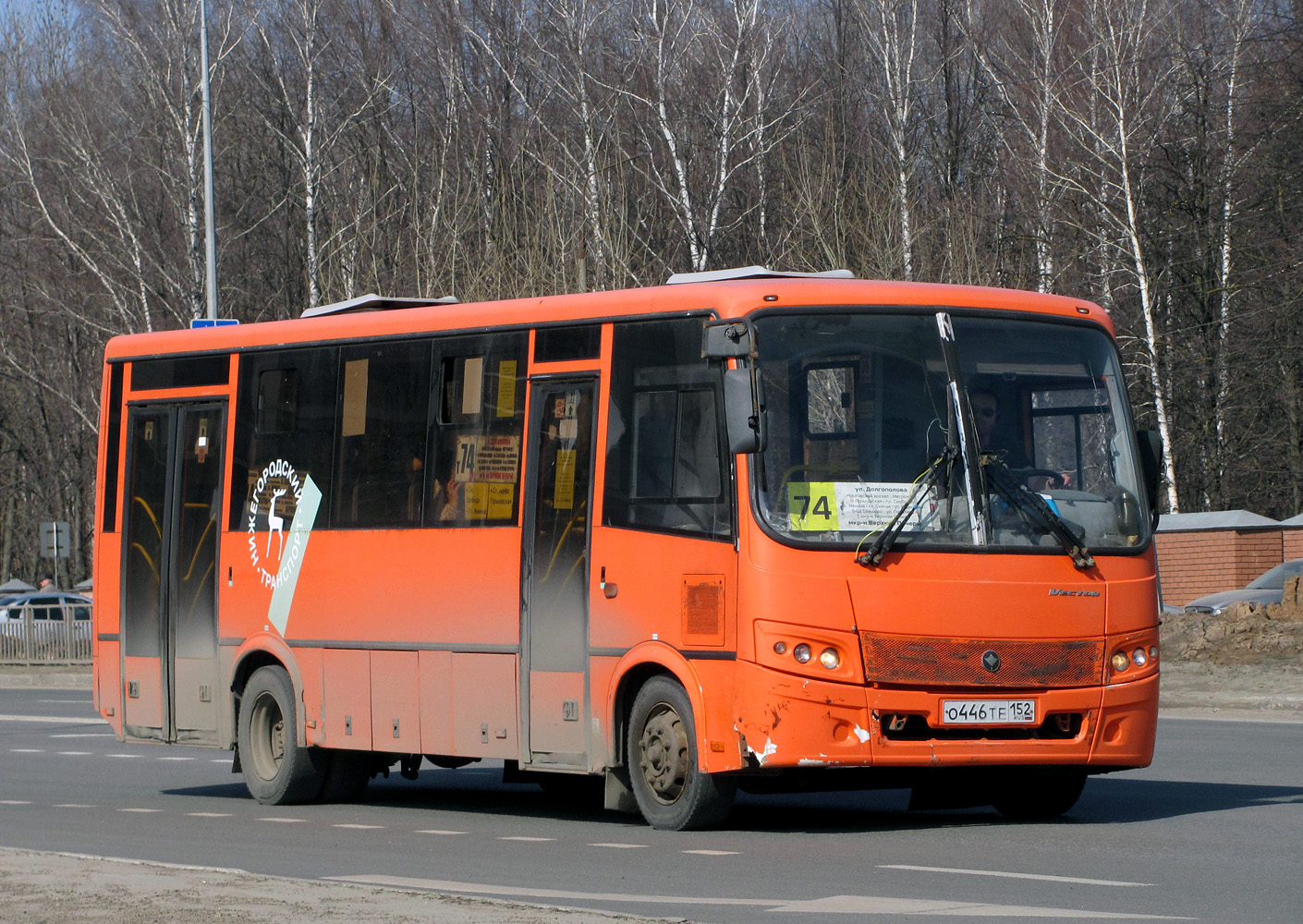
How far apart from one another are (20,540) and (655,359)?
63.6 m

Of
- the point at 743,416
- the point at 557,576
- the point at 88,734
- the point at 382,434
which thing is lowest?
the point at 88,734

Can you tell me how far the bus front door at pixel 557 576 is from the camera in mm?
12156

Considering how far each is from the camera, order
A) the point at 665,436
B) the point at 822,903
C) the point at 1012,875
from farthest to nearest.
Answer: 1. the point at 665,436
2. the point at 1012,875
3. the point at 822,903

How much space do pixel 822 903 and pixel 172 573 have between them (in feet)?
25.7

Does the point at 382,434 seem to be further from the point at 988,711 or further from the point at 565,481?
the point at 988,711

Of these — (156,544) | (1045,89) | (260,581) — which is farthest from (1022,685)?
(1045,89)

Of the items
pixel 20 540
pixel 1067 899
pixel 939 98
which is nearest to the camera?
pixel 1067 899

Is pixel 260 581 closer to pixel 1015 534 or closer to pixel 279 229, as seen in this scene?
pixel 1015 534

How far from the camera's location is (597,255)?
3581 centimetres

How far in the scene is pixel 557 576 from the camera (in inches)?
485

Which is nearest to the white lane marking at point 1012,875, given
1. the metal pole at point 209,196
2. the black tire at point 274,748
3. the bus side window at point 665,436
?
the bus side window at point 665,436

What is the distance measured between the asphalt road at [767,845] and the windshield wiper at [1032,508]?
1.48m

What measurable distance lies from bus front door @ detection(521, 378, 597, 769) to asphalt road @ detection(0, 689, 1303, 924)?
62 cm

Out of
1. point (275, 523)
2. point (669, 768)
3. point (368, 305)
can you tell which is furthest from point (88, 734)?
point (669, 768)
